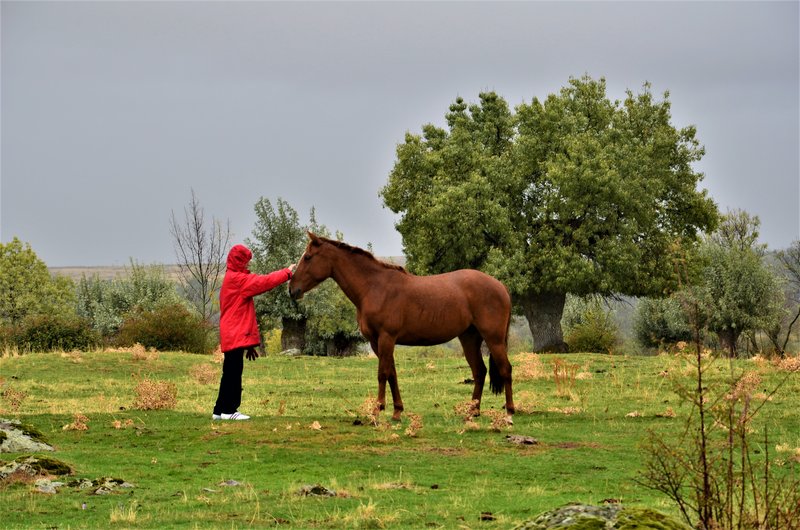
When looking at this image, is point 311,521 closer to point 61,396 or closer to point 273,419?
point 273,419

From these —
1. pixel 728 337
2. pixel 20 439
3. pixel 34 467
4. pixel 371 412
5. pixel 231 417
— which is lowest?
pixel 34 467

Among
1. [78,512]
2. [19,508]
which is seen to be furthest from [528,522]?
[19,508]

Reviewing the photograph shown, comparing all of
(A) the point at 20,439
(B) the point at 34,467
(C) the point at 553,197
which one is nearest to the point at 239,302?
(A) the point at 20,439

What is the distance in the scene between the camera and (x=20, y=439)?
14758 mm

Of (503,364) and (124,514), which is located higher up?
(503,364)

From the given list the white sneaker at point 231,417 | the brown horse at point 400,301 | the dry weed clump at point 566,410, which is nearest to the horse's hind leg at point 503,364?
the brown horse at point 400,301

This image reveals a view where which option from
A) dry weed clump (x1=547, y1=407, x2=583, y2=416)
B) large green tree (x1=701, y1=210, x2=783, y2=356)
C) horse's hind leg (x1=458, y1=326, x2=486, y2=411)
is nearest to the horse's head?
horse's hind leg (x1=458, y1=326, x2=486, y2=411)

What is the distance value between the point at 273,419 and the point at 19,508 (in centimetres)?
701

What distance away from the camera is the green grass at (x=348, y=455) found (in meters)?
10.4

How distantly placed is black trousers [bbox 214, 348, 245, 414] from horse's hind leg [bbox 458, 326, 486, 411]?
405 cm

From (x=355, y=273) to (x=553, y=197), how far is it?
32.2 metres

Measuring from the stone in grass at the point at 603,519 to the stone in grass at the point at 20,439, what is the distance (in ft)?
33.6

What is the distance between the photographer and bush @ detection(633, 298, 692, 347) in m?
70.7

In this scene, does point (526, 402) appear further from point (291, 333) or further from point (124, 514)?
point (291, 333)
